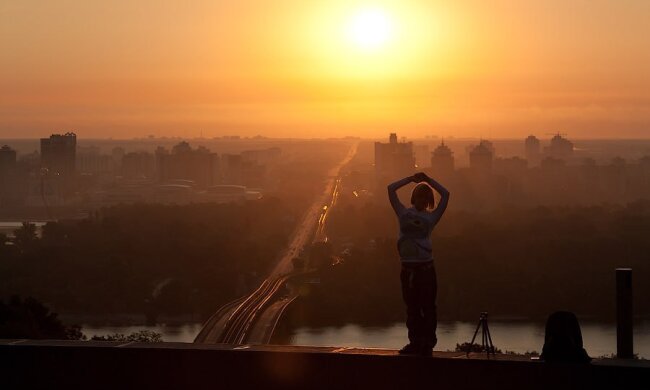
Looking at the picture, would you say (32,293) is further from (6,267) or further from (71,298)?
(6,267)

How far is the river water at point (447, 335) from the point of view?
19953 mm

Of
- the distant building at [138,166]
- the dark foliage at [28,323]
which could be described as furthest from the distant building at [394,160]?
the dark foliage at [28,323]

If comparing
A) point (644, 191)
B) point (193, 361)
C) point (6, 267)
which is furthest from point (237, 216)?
point (193, 361)

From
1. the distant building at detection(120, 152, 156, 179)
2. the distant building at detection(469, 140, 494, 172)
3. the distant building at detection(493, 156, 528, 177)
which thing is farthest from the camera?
the distant building at detection(120, 152, 156, 179)

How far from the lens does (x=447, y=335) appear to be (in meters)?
22.5

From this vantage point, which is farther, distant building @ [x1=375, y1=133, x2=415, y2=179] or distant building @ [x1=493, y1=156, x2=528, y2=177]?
distant building @ [x1=493, y1=156, x2=528, y2=177]

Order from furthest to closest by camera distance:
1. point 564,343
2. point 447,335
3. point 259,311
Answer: point 259,311
point 447,335
point 564,343

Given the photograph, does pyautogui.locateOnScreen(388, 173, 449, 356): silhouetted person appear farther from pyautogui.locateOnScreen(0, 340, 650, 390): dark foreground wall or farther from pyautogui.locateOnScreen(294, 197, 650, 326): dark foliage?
pyautogui.locateOnScreen(294, 197, 650, 326): dark foliage

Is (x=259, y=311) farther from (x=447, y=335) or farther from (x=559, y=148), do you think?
(x=559, y=148)

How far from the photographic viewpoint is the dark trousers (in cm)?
471

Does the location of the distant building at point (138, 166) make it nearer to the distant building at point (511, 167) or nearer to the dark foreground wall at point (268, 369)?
the distant building at point (511, 167)

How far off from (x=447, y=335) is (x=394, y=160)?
5199 centimetres

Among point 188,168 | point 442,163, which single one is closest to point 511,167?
point 442,163

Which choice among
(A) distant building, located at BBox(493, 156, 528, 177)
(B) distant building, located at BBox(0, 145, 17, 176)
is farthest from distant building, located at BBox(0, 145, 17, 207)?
(A) distant building, located at BBox(493, 156, 528, 177)
